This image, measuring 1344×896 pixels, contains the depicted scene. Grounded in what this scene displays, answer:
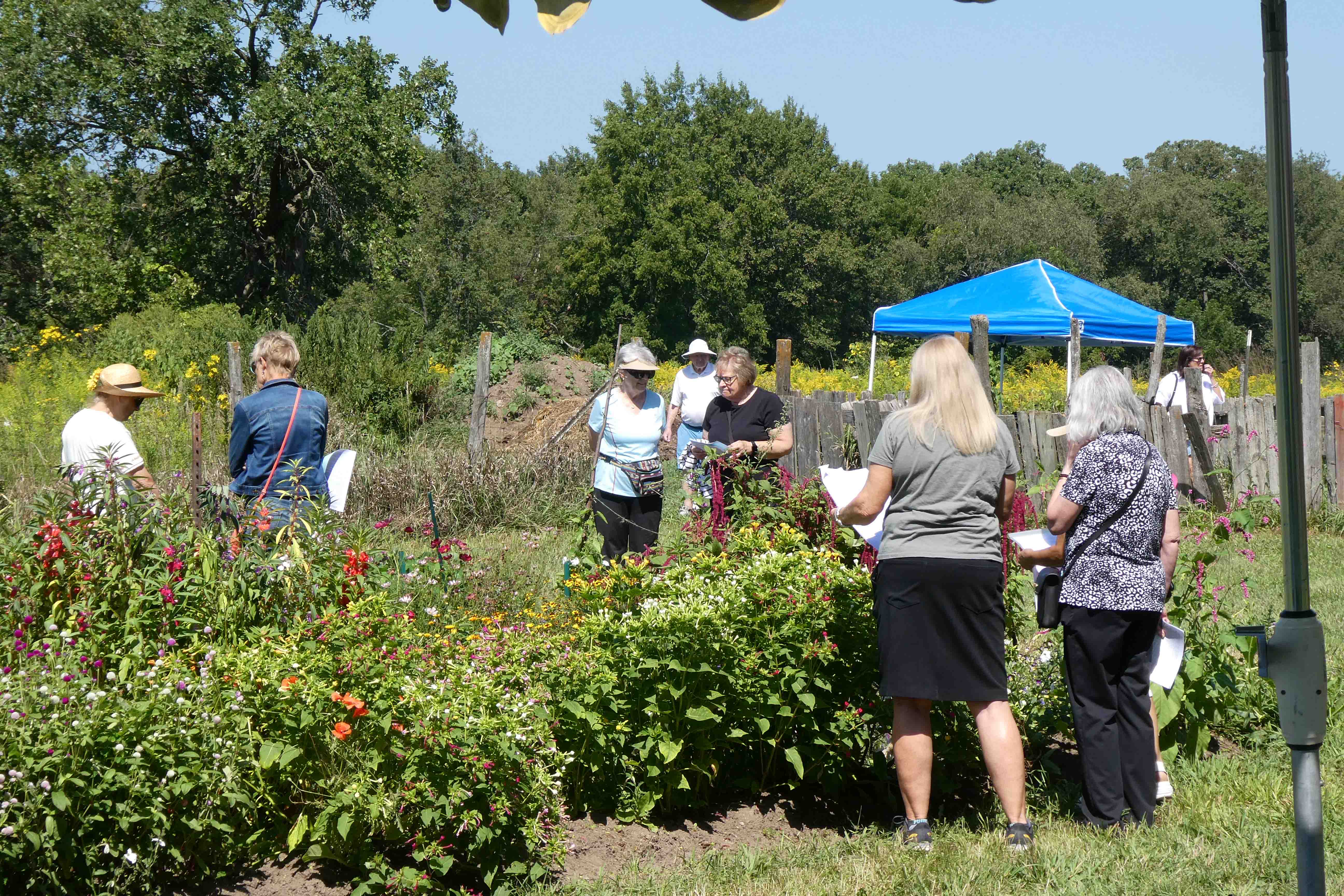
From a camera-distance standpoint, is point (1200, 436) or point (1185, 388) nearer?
point (1200, 436)

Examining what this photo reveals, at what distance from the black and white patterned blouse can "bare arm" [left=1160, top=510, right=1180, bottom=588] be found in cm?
6

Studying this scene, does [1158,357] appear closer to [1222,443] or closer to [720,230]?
[1222,443]

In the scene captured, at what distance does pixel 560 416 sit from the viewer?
16.8 meters

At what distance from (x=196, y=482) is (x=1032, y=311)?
397 inches

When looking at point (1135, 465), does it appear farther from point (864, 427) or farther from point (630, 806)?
point (864, 427)

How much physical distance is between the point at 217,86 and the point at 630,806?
21101 millimetres

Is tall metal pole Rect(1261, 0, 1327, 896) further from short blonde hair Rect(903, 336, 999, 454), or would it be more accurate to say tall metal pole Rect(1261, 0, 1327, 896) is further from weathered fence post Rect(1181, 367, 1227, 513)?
weathered fence post Rect(1181, 367, 1227, 513)

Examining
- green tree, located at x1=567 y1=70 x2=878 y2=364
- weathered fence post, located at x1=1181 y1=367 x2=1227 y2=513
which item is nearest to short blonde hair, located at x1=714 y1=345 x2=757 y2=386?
weathered fence post, located at x1=1181 y1=367 x2=1227 y2=513

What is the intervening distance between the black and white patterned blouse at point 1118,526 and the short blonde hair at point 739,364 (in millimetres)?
2623

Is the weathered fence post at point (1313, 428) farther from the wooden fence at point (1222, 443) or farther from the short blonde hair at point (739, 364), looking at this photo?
the short blonde hair at point (739, 364)

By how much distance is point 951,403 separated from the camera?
11.5ft

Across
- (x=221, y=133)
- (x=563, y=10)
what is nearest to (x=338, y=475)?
(x=563, y=10)

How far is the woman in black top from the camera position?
6.04 meters

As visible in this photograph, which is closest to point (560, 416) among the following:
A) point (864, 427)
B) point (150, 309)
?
point (150, 309)
